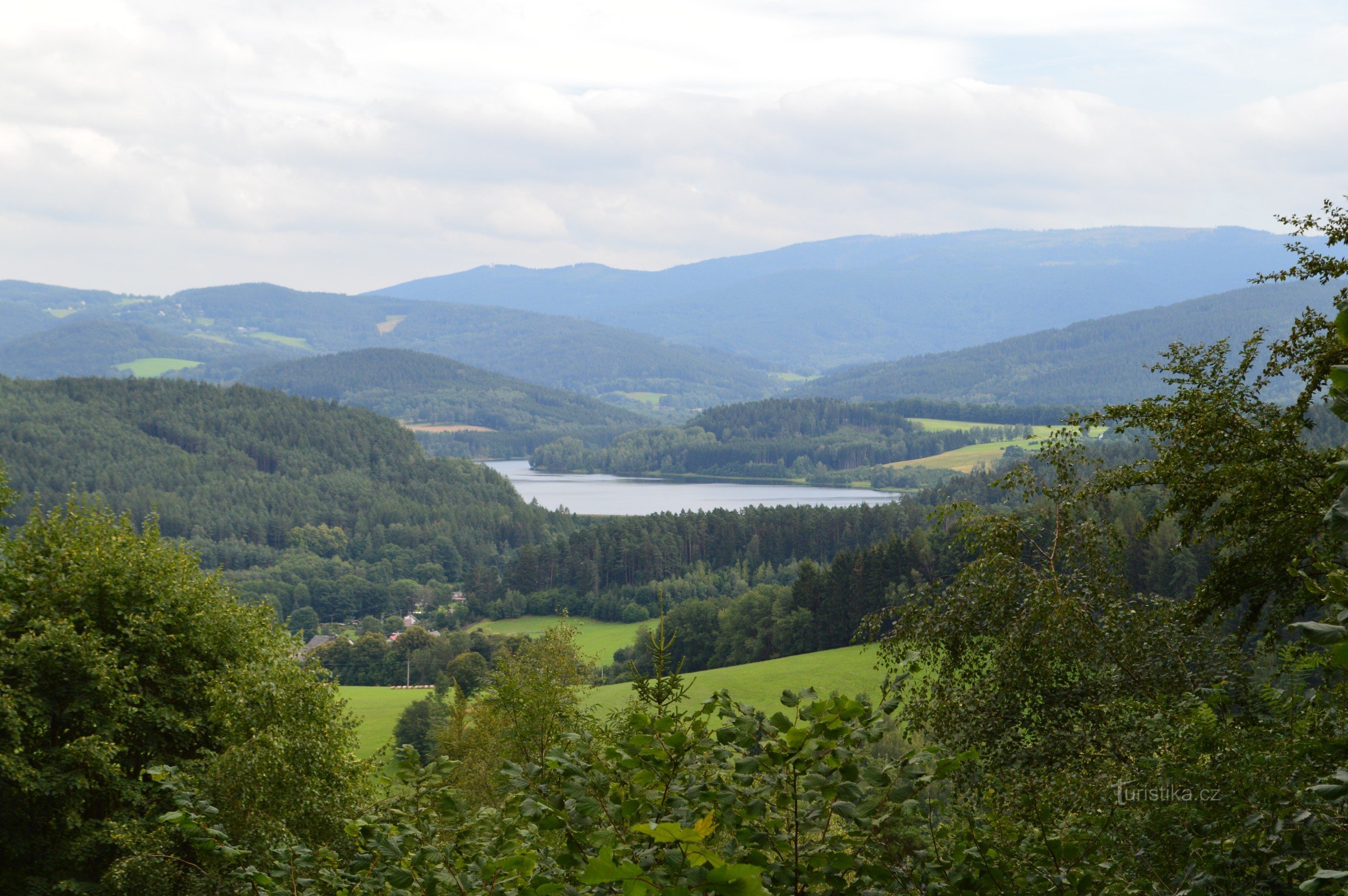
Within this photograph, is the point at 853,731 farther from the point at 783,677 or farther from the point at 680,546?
the point at 680,546

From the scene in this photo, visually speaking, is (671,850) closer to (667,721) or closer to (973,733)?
(667,721)

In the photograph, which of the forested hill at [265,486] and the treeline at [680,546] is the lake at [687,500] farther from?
the treeline at [680,546]

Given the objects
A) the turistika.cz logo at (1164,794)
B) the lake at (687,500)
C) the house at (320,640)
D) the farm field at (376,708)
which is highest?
the turistika.cz logo at (1164,794)

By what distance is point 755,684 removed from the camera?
49.2 meters

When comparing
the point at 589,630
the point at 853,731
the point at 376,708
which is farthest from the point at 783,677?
the point at 853,731

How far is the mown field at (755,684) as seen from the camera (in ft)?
141

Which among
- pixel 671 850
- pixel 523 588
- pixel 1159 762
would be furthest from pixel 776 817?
pixel 523 588

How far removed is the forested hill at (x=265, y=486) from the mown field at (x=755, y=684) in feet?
217

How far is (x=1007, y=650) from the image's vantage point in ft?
33.4

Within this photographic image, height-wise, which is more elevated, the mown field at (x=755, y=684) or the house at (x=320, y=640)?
the mown field at (x=755, y=684)

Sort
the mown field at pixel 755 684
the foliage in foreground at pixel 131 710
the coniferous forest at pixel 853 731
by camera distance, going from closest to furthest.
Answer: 1. the coniferous forest at pixel 853 731
2. the foliage in foreground at pixel 131 710
3. the mown field at pixel 755 684

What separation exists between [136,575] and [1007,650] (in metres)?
16.5

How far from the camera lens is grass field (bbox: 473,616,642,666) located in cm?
8044

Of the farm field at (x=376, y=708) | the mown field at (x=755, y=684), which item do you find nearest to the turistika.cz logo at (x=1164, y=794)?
the mown field at (x=755, y=684)
